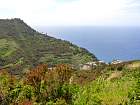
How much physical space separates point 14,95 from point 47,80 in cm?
255

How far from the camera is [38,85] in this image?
87.5 feet

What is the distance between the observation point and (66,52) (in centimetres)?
19412

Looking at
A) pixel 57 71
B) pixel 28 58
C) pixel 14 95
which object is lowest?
pixel 28 58

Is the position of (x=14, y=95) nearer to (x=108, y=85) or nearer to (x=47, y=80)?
(x=47, y=80)

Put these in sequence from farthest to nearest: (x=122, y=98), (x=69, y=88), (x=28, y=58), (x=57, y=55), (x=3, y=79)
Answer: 1. (x=57, y=55)
2. (x=28, y=58)
3. (x=3, y=79)
4. (x=69, y=88)
5. (x=122, y=98)

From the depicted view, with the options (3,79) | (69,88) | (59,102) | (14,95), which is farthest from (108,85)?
(3,79)

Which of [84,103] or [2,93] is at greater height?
[84,103]

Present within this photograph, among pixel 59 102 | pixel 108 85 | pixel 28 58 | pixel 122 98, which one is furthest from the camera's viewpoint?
pixel 28 58

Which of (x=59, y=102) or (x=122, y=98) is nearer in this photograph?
(x=122, y=98)

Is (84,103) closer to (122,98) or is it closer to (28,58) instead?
(122,98)

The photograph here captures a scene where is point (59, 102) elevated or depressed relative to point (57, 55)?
elevated

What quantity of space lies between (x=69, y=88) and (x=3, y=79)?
603 centimetres

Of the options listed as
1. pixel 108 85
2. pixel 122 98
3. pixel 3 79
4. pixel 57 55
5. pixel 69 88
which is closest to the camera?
pixel 122 98

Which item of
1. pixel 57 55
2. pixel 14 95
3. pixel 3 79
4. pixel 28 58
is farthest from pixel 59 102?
pixel 57 55
